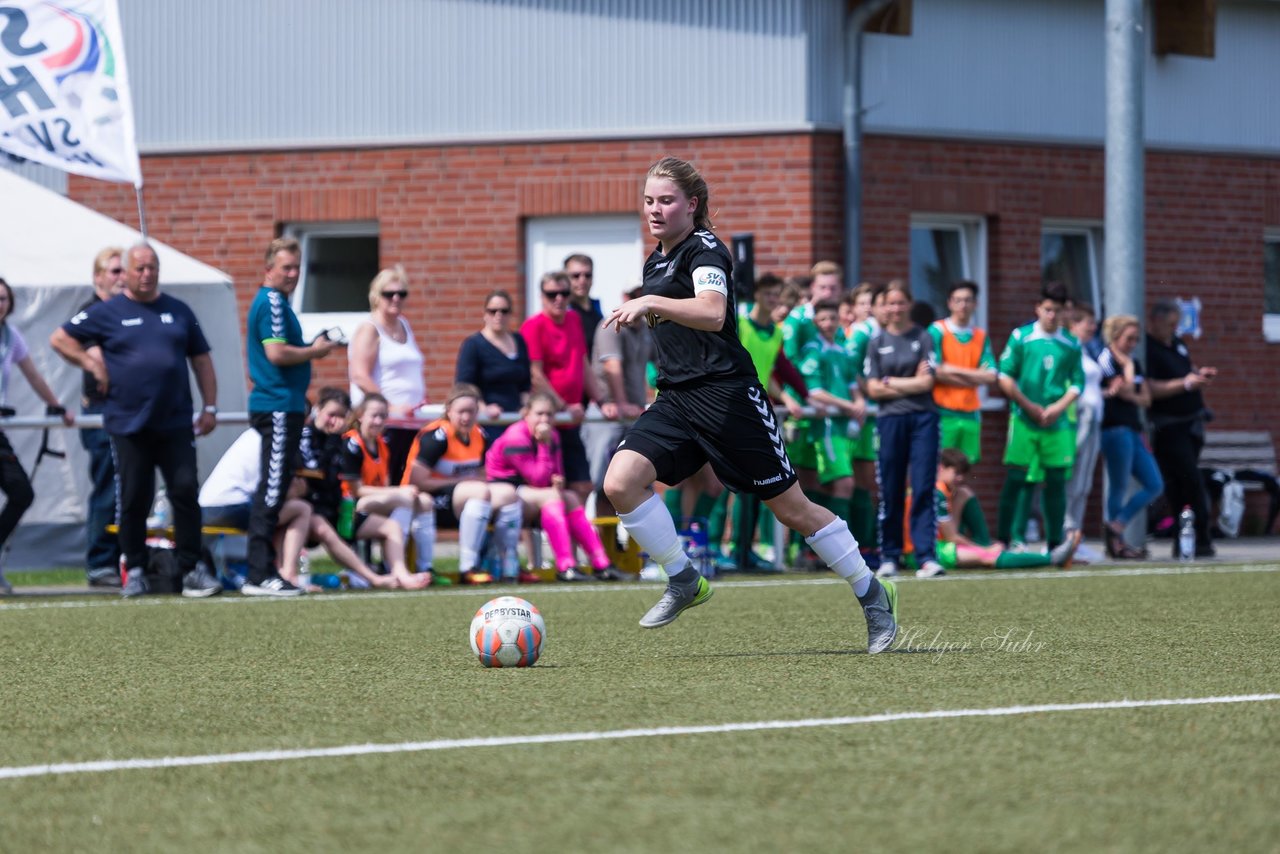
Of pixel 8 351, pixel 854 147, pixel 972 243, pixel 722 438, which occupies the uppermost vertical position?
pixel 854 147

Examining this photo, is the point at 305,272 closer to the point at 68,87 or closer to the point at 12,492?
the point at 68,87

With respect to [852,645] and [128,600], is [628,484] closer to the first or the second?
[852,645]

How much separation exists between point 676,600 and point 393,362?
5483 millimetres

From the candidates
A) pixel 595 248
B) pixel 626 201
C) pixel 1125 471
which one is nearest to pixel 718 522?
pixel 1125 471

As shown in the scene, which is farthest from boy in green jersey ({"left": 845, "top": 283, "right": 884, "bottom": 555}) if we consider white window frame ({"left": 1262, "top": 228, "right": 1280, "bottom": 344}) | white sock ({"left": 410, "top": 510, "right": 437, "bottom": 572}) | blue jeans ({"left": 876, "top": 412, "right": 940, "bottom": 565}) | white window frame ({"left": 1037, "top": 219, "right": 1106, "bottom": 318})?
white window frame ({"left": 1262, "top": 228, "right": 1280, "bottom": 344})

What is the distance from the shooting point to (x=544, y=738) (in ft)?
17.5

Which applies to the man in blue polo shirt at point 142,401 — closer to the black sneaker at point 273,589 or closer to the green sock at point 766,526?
the black sneaker at point 273,589

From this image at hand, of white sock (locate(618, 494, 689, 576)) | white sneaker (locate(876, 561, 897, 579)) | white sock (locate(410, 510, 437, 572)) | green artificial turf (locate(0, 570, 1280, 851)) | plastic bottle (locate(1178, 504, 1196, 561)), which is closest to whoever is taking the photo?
green artificial turf (locate(0, 570, 1280, 851))

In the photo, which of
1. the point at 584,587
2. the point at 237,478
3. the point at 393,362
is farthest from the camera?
the point at 393,362

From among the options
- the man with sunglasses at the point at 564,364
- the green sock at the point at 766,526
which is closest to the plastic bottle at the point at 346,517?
the man with sunglasses at the point at 564,364

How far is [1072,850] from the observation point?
3885mm

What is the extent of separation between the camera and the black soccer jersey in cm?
749

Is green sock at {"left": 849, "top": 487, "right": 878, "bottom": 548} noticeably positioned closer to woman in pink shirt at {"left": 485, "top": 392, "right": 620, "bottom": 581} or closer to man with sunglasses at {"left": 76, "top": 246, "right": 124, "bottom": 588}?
woman in pink shirt at {"left": 485, "top": 392, "right": 620, "bottom": 581}

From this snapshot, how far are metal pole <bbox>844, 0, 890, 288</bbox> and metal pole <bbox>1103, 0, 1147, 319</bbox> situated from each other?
2.65 metres
